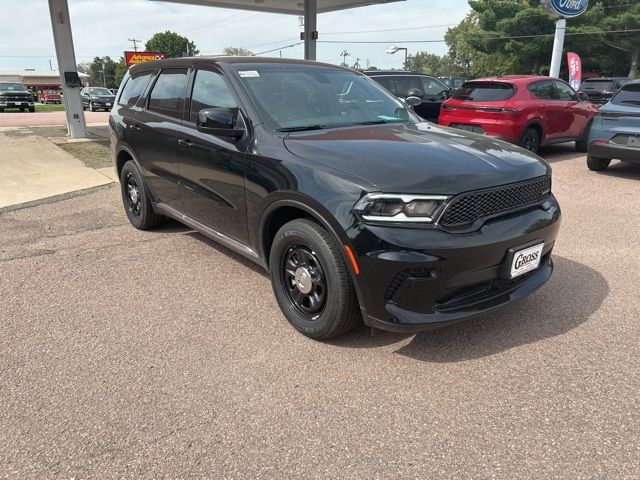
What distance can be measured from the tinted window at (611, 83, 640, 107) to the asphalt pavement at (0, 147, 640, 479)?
475cm

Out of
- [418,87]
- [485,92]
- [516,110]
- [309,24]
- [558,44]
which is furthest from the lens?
[309,24]

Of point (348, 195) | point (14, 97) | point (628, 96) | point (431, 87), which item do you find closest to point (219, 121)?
point (348, 195)

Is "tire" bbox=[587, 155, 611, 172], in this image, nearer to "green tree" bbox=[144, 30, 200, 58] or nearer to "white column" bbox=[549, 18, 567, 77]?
"white column" bbox=[549, 18, 567, 77]

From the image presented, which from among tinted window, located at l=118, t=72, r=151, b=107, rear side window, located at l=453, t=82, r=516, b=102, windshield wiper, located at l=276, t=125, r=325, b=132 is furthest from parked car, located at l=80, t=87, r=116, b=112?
windshield wiper, located at l=276, t=125, r=325, b=132

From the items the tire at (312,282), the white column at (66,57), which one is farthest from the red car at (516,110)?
the white column at (66,57)

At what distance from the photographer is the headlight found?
2.69 m

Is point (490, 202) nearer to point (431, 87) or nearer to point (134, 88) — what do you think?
point (134, 88)

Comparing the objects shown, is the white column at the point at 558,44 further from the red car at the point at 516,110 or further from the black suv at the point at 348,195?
the black suv at the point at 348,195

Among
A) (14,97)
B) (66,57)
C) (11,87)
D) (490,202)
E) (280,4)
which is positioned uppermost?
(280,4)

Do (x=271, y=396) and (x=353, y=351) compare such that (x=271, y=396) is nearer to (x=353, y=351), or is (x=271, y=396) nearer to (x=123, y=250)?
(x=353, y=351)

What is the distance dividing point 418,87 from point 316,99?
8570 mm

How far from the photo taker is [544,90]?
973cm

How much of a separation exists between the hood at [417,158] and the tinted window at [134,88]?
8.55ft

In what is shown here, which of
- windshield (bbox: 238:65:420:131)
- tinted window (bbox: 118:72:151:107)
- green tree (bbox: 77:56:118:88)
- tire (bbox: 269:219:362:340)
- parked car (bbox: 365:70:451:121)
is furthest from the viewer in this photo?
green tree (bbox: 77:56:118:88)
